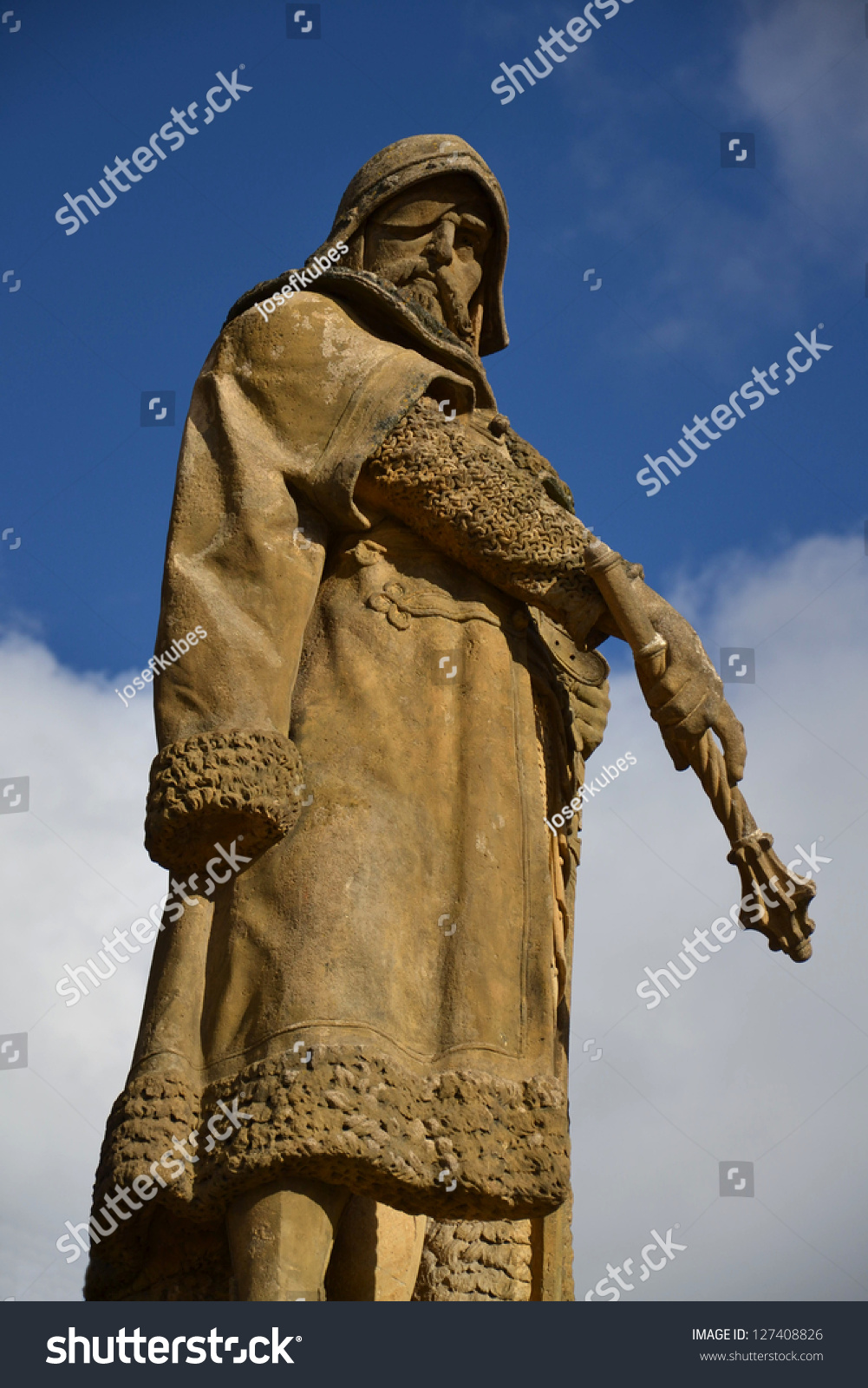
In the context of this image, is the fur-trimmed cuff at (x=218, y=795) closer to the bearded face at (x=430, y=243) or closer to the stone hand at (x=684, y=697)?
the stone hand at (x=684, y=697)

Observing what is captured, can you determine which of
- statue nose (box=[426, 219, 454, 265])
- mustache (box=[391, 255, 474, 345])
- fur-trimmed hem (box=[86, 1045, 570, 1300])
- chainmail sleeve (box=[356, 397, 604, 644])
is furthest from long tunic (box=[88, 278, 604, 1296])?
statue nose (box=[426, 219, 454, 265])

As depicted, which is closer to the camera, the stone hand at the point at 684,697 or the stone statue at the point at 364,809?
the stone statue at the point at 364,809

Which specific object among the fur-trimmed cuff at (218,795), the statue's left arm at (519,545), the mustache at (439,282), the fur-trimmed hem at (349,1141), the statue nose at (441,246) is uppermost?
the statue nose at (441,246)

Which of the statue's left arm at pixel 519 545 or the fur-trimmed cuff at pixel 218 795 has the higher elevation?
the statue's left arm at pixel 519 545

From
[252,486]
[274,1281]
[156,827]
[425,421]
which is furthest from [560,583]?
[274,1281]

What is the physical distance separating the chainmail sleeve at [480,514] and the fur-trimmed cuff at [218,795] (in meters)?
1.23

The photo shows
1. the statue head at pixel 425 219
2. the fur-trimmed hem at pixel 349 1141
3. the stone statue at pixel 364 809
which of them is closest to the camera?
the fur-trimmed hem at pixel 349 1141

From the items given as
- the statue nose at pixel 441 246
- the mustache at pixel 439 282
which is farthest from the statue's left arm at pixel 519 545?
the statue nose at pixel 441 246

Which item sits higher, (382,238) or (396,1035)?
(382,238)

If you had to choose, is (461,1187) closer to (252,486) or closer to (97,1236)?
(97,1236)

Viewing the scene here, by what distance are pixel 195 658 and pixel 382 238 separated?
2.46 m

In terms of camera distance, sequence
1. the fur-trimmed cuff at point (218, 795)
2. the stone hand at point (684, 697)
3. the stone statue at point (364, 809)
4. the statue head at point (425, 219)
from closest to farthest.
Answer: the stone statue at point (364, 809) → the fur-trimmed cuff at point (218, 795) → the stone hand at point (684, 697) → the statue head at point (425, 219)

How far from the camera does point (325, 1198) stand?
561 centimetres

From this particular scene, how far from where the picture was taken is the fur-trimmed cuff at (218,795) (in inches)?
231
